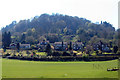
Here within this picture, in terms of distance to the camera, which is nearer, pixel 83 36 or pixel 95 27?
pixel 83 36

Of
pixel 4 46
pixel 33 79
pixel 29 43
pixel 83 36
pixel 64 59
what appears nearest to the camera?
pixel 33 79

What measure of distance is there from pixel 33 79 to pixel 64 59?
2274 cm

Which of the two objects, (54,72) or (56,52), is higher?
(56,52)

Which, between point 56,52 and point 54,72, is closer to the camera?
point 54,72

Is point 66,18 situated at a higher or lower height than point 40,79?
higher

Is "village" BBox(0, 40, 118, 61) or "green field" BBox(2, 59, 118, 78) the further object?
"village" BBox(0, 40, 118, 61)

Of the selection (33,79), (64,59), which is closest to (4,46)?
(64,59)

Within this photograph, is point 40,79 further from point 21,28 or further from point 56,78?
point 21,28

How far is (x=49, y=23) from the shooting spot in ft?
477

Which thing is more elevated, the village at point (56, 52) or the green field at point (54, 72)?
the village at point (56, 52)

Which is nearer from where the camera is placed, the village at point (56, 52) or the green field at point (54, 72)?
the green field at point (54, 72)

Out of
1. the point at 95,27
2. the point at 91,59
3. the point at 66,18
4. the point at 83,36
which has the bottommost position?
the point at 91,59

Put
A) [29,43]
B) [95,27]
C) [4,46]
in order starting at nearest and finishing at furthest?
[4,46]
[29,43]
[95,27]

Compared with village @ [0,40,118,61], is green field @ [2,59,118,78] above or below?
below
